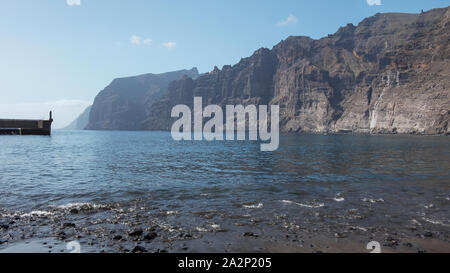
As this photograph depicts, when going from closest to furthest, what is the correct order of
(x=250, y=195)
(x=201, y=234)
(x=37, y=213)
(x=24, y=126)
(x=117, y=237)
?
(x=117, y=237) < (x=201, y=234) < (x=37, y=213) < (x=250, y=195) < (x=24, y=126)

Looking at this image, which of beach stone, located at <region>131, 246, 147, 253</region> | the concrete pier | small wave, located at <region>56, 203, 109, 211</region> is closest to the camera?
beach stone, located at <region>131, 246, 147, 253</region>

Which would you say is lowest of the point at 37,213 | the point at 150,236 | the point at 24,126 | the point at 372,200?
the point at 372,200

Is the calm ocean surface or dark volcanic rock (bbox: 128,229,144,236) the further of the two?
the calm ocean surface

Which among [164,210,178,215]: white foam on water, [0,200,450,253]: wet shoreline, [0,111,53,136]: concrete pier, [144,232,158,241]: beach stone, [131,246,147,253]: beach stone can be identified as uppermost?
[0,111,53,136]: concrete pier

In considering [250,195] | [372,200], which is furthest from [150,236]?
[372,200]

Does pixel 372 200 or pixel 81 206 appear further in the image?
pixel 372 200

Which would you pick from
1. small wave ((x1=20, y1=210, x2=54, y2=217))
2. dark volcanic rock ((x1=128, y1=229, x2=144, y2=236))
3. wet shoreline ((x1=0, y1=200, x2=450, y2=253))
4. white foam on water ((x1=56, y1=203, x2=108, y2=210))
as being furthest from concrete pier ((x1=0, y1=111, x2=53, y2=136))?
dark volcanic rock ((x1=128, y1=229, x2=144, y2=236))

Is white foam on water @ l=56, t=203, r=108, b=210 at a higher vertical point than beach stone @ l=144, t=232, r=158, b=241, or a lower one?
lower

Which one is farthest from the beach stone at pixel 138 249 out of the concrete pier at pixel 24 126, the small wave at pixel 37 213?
the concrete pier at pixel 24 126

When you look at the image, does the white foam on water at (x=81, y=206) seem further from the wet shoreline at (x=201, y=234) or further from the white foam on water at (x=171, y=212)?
the white foam on water at (x=171, y=212)

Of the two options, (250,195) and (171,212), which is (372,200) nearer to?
(250,195)

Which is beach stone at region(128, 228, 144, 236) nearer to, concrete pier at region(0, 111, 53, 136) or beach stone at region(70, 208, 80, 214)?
beach stone at region(70, 208, 80, 214)
